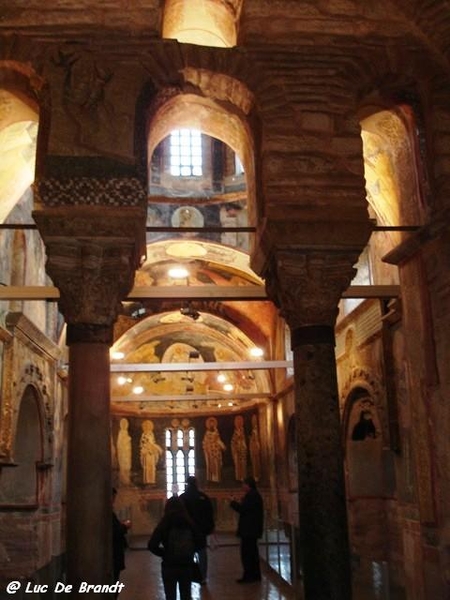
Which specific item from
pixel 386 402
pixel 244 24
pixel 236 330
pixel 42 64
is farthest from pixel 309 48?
pixel 236 330

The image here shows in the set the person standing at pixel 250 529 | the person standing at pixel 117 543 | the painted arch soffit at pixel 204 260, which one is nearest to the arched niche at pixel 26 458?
the painted arch soffit at pixel 204 260

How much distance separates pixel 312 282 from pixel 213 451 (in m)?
20.4

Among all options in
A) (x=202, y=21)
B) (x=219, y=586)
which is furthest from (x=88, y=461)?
(x=219, y=586)

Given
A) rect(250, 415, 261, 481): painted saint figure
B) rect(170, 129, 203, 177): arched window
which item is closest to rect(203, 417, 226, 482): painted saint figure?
rect(250, 415, 261, 481): painted saint figure

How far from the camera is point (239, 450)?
26.0 metres

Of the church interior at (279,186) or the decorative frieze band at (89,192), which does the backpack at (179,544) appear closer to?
the church interior at (279,186)

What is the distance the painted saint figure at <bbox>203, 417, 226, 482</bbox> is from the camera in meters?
26.3

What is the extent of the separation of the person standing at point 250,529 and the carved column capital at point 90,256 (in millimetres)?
6049

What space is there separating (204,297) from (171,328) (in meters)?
16.0

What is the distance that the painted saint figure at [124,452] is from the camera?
25.9m

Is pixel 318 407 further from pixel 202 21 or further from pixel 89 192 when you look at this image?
pixel 202 21

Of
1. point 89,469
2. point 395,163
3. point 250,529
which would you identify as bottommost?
point 250,529

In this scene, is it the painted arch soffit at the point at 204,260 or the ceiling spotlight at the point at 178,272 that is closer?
the painted arch soffit at the point at 204,260

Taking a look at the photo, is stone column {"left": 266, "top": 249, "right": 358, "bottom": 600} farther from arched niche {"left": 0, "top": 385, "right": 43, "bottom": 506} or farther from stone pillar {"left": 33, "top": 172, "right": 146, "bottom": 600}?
arched niche {"left": 0, "top": 385, "right": 43, "bottom": 506}
